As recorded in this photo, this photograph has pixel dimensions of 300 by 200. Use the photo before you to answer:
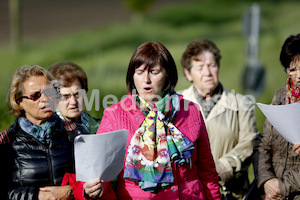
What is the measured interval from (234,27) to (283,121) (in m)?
17.3

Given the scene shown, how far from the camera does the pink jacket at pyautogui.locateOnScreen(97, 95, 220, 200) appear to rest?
3.24m

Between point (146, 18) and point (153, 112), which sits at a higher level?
point (146, 18)

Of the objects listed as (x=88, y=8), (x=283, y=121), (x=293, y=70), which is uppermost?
(x=88, y=8)

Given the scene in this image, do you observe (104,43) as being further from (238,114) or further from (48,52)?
(238,114)

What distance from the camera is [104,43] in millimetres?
19188

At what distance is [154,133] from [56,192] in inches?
30.5

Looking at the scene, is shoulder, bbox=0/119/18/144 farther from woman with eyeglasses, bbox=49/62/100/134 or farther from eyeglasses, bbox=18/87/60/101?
woman with eyeglasses, bbox=49/62/100/134

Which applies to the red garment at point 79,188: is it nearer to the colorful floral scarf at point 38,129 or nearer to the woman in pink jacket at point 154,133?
the woman in pink jacket at point 154,133

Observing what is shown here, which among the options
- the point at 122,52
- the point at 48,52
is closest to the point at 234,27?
the point at 122,52

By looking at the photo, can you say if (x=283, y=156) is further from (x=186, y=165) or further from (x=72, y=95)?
(x=72, y=95)

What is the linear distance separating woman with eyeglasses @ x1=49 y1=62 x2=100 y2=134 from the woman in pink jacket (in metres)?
Answer: 0.83

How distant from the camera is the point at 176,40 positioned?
18.4 metres

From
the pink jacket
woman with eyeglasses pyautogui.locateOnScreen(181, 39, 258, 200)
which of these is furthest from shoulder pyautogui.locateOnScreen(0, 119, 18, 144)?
woman with eyeglasses pyautogui.locateOnScreen(181, 39, 258, 200)

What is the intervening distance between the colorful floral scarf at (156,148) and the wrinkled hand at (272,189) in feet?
2.57
